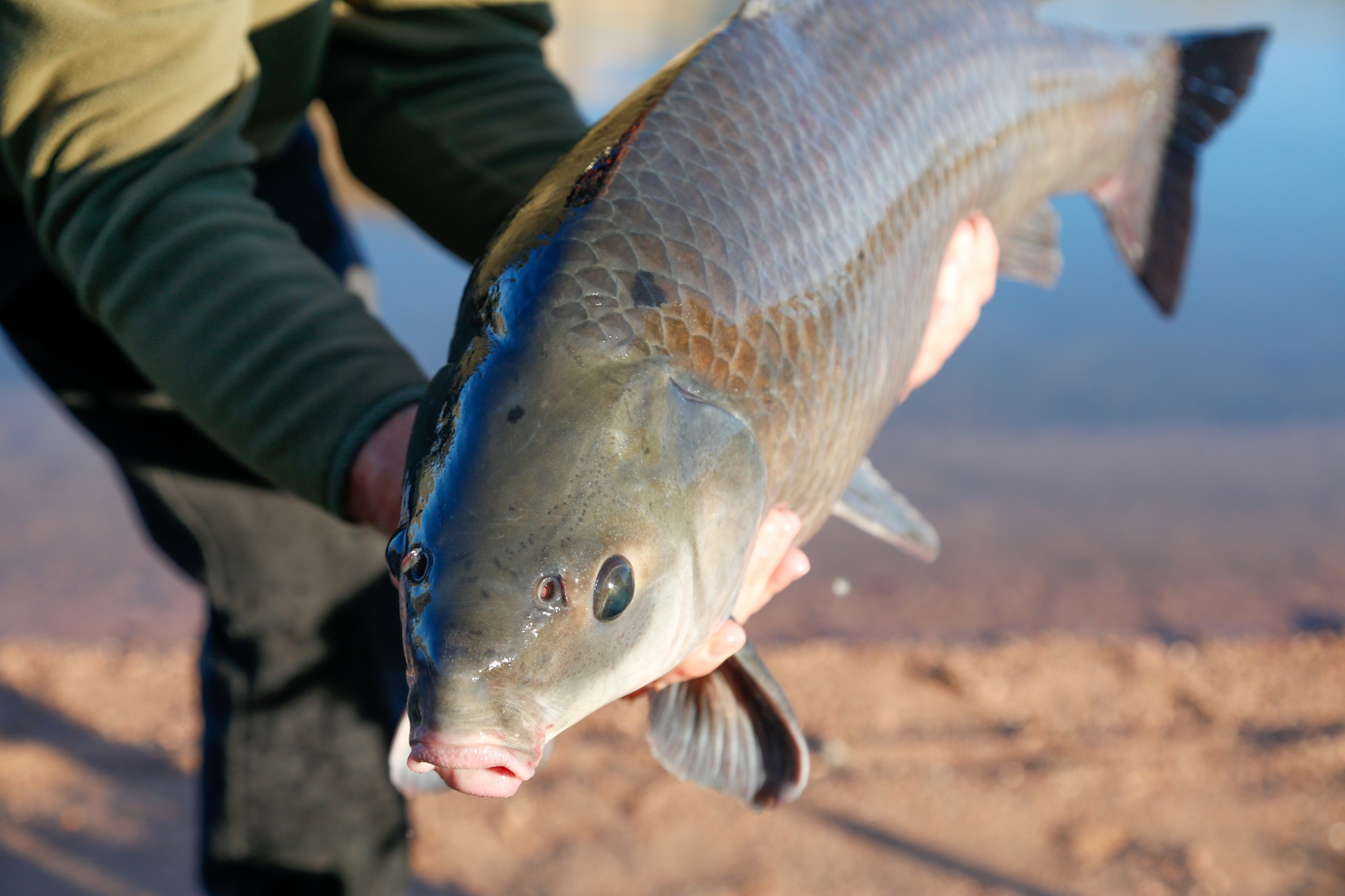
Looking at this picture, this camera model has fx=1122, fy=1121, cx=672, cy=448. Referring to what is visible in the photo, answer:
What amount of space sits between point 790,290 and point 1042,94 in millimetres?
1163

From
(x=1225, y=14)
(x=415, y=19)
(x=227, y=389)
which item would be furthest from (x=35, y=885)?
(x=1225, y=14)

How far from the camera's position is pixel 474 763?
1001 mm

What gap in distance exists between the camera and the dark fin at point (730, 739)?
1540 mm

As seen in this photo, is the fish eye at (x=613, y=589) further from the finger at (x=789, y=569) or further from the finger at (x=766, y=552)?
the finger at (x=789, y=569)

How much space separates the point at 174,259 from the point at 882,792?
2.39 m

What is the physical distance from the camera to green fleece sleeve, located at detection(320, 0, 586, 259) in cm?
204

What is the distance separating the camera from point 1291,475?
5.24m

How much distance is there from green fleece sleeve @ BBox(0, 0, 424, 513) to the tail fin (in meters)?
1.99

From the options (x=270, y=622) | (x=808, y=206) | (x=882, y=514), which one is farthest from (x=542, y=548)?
(x=270, y=622)

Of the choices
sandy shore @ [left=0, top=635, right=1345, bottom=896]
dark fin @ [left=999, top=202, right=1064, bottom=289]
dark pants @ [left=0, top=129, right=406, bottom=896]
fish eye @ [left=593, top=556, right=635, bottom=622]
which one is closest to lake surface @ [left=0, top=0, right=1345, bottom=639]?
sandy shore @ [left=0, top=635, right=1345, bottom=896]

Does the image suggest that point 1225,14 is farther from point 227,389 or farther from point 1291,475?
point 227,389

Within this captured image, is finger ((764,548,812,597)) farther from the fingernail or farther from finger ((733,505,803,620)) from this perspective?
the fingernail

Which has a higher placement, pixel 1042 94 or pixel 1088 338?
pixel 1042 94

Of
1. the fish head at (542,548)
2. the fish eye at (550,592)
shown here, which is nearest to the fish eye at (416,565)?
the fish head at (542,548)
